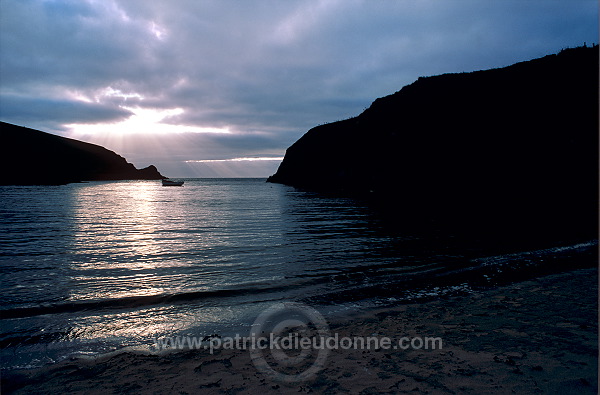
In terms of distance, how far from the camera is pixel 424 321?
22.8 feet

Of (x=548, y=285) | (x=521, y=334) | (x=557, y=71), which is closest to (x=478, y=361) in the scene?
(x=521, y=334)

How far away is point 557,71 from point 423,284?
70814mm

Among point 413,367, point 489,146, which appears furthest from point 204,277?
point 489,146

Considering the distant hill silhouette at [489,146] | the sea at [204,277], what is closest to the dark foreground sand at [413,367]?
the sea at [204,277]

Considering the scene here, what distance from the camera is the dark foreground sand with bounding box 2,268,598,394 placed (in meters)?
4.48

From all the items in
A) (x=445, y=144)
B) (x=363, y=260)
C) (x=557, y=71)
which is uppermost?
(x=557, y=71)

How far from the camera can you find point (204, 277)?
10914 millimetres

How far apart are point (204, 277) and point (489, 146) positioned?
6386 centimetres

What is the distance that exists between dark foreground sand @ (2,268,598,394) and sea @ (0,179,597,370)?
0.94 m

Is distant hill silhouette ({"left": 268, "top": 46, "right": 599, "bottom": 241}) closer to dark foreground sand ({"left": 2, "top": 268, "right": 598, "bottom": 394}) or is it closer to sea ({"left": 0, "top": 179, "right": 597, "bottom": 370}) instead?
sea ({"left": 0, "top": 179, "right": 597, "bottom": 370})

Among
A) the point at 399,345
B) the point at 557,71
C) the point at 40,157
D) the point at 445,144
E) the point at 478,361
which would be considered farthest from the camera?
the point at 40,157

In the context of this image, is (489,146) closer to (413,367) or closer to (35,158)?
(413,367)

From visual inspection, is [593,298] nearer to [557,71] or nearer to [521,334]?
[521,334]

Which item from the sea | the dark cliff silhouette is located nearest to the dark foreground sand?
the sea
